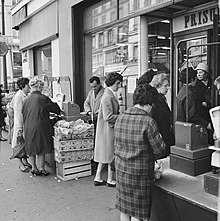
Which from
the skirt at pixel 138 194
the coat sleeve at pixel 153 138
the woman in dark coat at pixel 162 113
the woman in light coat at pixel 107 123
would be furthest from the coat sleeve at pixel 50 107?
the coat sleeve at pixel 153 138

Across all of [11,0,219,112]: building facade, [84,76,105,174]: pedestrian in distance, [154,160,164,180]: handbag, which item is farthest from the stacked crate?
[154,160,164,180]: handbag

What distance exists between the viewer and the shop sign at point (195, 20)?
539 cm

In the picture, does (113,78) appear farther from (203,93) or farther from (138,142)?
(138,142)

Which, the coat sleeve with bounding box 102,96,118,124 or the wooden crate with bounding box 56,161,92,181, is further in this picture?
the wooden crate with bounding box 56,161,92,181

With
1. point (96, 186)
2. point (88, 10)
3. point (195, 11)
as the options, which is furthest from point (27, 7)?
point (96, 186)

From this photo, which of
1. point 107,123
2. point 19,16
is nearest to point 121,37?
point 107,123

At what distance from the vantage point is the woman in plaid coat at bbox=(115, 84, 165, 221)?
8.98 feet

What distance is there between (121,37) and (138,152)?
4.93 metres

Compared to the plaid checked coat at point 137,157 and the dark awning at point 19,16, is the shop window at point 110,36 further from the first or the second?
the dark awning at point 19,16

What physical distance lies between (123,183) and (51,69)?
8003mm

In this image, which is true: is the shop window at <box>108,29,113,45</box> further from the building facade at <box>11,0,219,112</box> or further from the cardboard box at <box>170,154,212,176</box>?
the cardboard box at <box>170,154,212,176</box>

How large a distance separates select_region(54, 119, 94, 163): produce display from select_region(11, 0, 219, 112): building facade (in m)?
1.59

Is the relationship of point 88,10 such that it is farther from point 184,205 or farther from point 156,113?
point 184,205

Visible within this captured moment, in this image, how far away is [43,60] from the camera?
1170 cm
